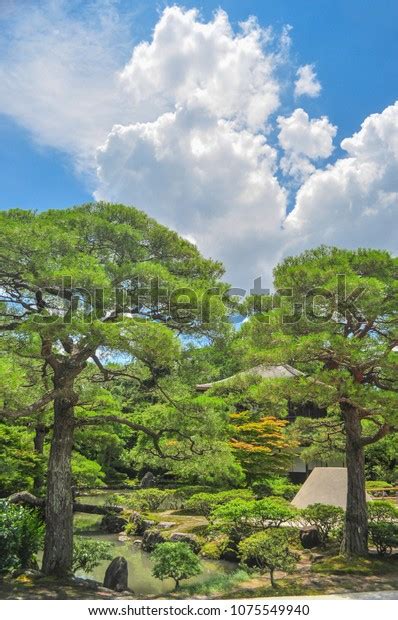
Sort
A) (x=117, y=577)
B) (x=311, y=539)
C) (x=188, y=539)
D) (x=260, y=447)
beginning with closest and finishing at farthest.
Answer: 1. (x=117, y=577)
2. (x=311, y=539)
3. (x=188, y=539)
4. (x=260, y=447)

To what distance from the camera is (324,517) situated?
10242 millimetres

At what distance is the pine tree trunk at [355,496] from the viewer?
8758 mm

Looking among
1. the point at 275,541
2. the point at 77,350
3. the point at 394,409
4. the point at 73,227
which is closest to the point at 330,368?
the point at 394,409

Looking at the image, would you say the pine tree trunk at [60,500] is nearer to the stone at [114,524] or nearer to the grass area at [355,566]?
the grass area at [355,566]

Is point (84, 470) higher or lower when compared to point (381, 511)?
higher

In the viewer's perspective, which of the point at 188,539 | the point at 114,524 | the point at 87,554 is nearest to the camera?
the point at 87,554

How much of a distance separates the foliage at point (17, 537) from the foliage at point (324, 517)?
16.6ft

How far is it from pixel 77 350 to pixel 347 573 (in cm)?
547

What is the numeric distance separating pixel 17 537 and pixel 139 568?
4.03 meters

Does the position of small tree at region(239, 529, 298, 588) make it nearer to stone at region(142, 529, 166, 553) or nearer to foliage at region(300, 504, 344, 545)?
foliage at region(300, 504, 344, 545)

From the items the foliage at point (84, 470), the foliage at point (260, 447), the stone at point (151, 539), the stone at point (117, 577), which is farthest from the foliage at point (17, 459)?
the foliage at point (260, 447)

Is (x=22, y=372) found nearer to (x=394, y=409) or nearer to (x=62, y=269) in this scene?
(x=62, y=269)

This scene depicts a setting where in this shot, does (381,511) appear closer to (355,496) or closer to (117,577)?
(355,496)

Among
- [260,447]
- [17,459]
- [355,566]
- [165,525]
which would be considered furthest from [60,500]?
[260,447]
